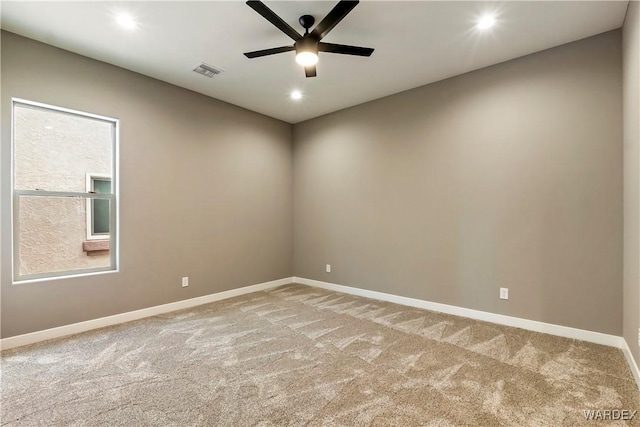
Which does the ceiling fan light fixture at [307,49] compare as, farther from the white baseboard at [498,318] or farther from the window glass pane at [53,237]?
the white baseboard at [498,318]

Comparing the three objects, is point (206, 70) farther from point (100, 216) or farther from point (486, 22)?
point (486, 22)

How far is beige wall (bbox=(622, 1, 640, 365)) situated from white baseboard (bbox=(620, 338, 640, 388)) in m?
0.05

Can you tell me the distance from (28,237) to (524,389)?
4597 mm

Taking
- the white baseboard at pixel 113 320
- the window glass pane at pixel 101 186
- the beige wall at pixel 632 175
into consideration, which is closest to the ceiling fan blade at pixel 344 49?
the beige wall at pixel 632 175

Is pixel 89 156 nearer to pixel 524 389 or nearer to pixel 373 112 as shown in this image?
pixel 373 112

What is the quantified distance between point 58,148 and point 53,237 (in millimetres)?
962

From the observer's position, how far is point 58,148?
3229 mm

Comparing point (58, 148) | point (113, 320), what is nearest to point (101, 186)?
point (58, 148)

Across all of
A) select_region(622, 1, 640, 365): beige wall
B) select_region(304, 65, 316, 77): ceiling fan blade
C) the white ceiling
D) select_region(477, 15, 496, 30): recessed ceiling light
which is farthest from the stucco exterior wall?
select_region(622, 1, 640, 365): beige wall

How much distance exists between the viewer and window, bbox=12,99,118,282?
9.77ft

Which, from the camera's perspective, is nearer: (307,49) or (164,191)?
(307,49)

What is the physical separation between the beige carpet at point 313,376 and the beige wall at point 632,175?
0.43 meters

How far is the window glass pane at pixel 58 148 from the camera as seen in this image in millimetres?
2996

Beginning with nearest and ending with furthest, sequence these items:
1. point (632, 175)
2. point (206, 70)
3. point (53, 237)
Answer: point (632, 175) < point (53, 237) < point (206, 70)
